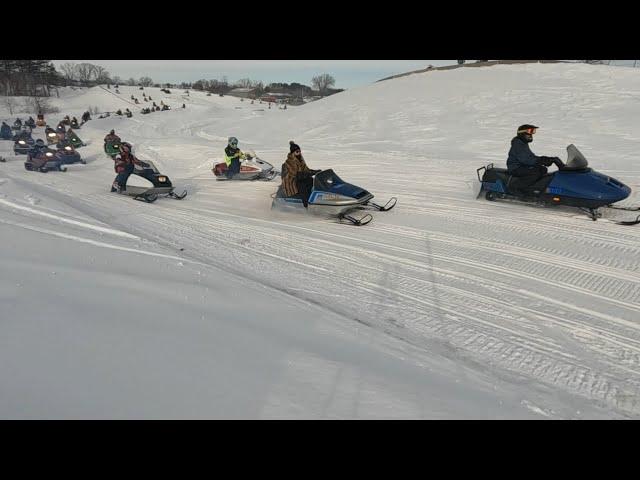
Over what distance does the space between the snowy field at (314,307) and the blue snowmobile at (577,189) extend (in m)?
0.26

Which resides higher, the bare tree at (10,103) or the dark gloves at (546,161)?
the bare tree at (10,103)

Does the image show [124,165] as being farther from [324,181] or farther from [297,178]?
[324,181]

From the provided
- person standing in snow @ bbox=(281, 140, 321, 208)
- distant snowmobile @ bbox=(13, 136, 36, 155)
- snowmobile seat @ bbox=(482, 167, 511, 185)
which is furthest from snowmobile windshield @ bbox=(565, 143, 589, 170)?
distant snowmobile @ bbox=(13, 136, 36, 155)

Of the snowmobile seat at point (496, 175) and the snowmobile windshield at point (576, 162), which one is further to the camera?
the snowmobile seat at point (496, 175)

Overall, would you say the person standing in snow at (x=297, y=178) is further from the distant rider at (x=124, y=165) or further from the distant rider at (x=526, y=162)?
the distant rider at (x=124, y=165)

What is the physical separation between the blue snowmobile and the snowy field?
0.26 m

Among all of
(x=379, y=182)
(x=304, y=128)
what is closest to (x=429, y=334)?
(x=379, y=182)

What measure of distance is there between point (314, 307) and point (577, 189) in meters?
5.30

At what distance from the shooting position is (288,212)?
307 inches

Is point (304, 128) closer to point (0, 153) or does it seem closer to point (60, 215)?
point (0, 153)

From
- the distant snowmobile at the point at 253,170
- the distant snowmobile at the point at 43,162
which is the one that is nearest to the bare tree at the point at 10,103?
the distant snowmobile at the point at 43,162

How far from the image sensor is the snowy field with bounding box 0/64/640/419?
102 inches

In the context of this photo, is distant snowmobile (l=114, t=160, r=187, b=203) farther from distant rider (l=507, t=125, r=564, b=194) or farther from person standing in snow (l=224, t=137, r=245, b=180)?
distant rider (l=507, t=125, r=564, b=194)

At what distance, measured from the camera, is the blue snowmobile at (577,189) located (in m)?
6.32
